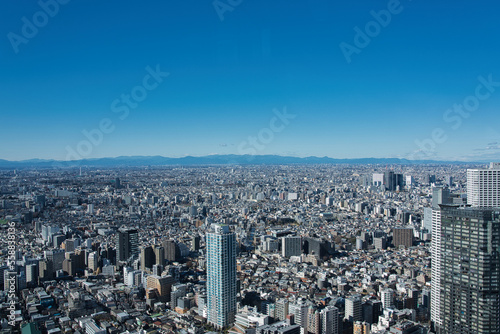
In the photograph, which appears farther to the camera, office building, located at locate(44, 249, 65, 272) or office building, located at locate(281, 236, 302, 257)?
office building, located at locate(281, 236, 302, 257)

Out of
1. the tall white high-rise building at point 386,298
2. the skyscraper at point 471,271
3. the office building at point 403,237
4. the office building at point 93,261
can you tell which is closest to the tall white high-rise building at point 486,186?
the office building at point 403,237

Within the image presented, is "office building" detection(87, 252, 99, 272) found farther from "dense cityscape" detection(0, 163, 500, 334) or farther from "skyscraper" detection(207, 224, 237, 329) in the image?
"skyscraper" detection(207, 224, 237, 329)

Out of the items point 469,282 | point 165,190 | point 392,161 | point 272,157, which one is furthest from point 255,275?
point 392,161

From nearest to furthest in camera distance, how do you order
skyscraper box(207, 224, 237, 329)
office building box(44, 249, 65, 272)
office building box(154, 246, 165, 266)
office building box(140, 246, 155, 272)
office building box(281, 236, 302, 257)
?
skyscraper box(207, 224, 237, 329) < office building box(140, 246, 155, 272) < office building box(44, 249, 65, 272) < office building box(154, 246, 165, 266) < office building box(281, 236, 302, 257)

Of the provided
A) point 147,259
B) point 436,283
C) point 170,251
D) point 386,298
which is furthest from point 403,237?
point 147,259

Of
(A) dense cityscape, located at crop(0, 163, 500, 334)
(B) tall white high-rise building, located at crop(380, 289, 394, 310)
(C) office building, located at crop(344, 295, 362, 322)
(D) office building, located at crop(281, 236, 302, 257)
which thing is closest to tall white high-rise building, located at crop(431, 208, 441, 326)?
(A) dense cityscape, located at crop(0, 163, 500, 334)

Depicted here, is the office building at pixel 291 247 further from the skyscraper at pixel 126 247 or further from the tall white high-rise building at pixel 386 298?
the tall white high-rise building at pixel 386 298

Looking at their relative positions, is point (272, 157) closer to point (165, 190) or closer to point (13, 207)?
point (165, 190)

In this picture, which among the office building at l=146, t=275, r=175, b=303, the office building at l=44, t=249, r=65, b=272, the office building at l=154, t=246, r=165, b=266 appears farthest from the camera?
the office building at l=154, t=246, r=165, b=266

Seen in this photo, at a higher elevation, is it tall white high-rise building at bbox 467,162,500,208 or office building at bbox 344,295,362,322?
tall white high-rise building at bbox 467,162,500,208
